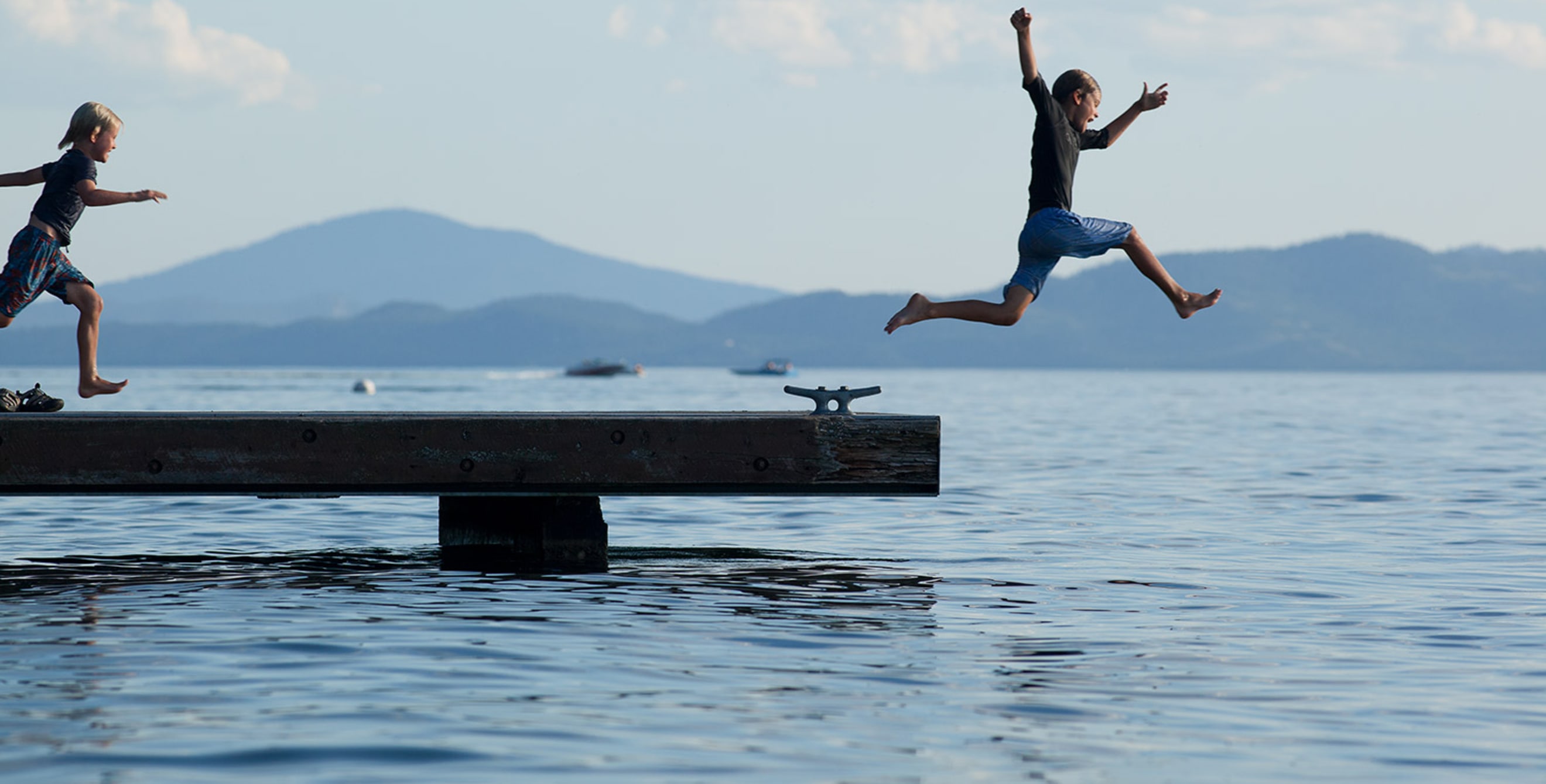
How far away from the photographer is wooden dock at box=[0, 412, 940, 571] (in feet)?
36.7

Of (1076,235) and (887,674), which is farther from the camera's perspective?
(1076,235)

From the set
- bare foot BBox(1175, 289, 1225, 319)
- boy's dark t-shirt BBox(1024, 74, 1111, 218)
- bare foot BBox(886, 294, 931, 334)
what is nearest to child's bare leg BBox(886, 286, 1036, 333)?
bare foot BBox(886, 294, 931, 334)

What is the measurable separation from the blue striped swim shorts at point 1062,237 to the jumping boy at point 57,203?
6.39 m

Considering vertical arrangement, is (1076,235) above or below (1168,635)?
above

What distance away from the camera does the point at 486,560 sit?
1355cm

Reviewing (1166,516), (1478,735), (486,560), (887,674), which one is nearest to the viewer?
(1478,735)

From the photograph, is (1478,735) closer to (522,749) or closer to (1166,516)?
(522,749)

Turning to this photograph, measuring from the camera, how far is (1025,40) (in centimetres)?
1028

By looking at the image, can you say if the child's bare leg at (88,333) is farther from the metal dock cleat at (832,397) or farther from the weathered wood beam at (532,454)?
the metal dock cleat at (832,397)

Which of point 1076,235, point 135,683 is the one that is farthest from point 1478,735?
point 135,683

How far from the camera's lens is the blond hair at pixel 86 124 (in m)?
11.5

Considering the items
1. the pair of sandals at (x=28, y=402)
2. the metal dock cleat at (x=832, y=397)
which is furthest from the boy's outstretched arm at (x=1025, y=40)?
the pair of sandals at (x=28, y=402)

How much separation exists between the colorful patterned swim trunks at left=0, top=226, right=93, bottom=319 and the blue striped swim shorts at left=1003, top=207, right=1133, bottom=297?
6883 millimetres

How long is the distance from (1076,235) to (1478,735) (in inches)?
168
